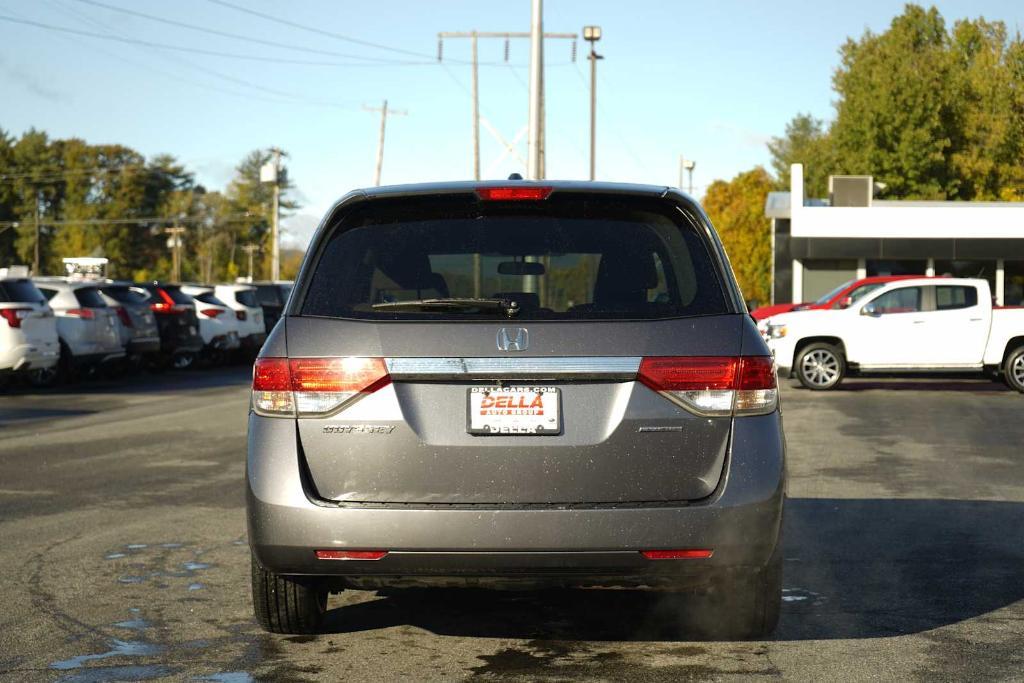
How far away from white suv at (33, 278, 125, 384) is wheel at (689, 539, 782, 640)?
1961 cm

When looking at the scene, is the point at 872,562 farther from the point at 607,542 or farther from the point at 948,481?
the point at 948,481

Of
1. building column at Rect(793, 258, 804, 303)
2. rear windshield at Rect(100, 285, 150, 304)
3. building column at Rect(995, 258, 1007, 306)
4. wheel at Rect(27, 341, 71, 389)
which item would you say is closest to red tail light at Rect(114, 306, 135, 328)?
rear windshield at Rect(100, 285, 150, 304)

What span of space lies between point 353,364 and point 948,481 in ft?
24.0

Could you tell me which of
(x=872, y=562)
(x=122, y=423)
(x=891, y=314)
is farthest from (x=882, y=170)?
(x=872, y=562)

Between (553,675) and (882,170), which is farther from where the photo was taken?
(882,170)

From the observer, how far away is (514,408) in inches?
193

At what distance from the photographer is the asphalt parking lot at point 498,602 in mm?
5398

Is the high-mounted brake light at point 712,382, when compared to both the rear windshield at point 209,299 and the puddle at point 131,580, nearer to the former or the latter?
the puddle at point 131,580

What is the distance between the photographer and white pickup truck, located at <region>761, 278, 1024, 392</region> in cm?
2245

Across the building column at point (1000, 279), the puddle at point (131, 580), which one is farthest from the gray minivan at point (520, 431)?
the building column at point (1000, 279)

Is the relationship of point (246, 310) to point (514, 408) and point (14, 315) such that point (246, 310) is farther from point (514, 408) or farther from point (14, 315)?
point (514, 408)

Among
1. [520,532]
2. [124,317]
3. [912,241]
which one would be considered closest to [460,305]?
[520,532]

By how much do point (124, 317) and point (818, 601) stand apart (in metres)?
21.7

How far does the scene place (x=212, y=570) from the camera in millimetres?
7414
